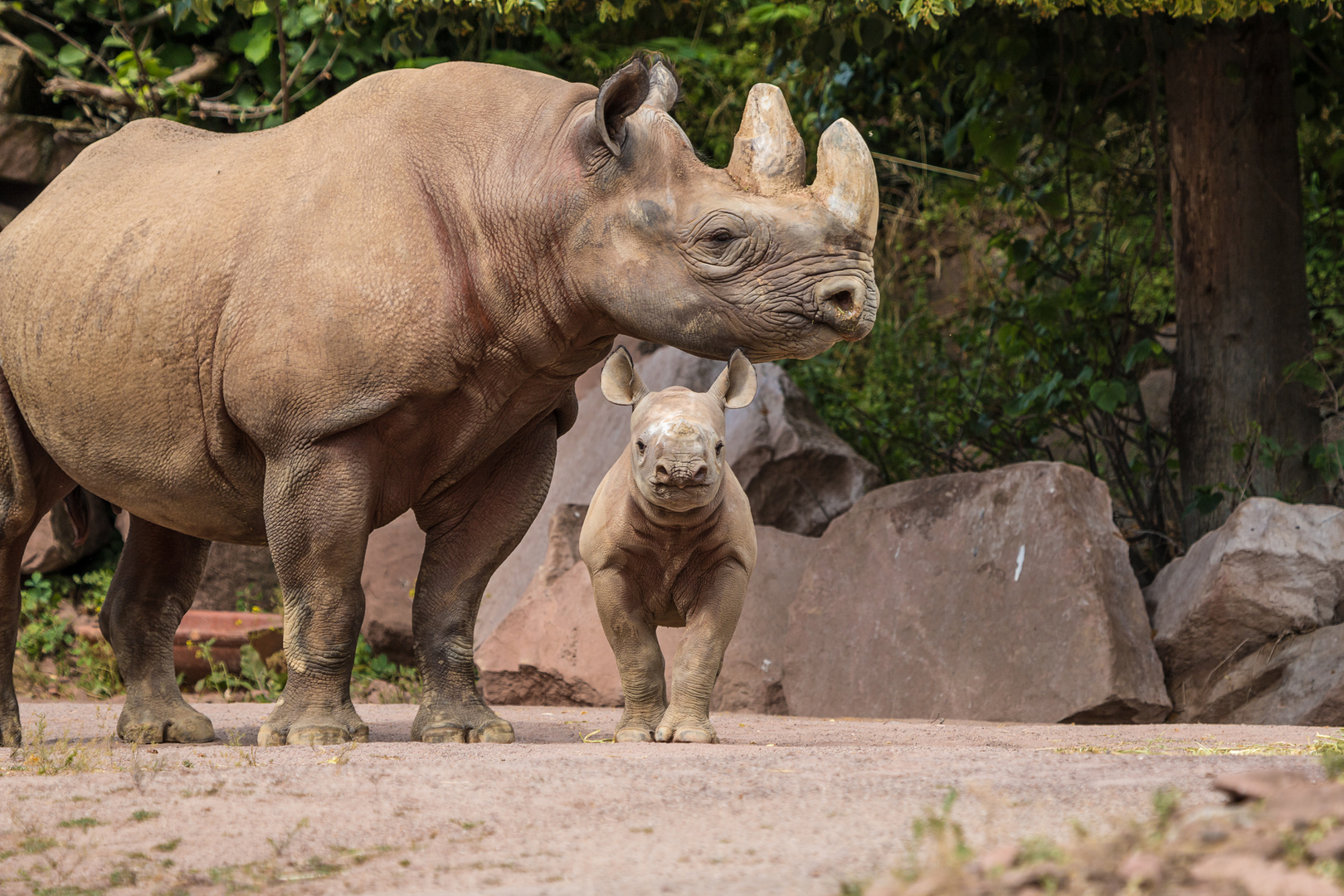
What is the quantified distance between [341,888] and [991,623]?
4626 mm

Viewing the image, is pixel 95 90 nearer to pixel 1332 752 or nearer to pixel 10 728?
pixel 10 728

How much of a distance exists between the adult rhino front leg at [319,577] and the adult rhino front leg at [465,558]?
36 centimetres

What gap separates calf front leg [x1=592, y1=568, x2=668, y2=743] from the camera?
15.5 ft

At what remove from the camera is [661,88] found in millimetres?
4508

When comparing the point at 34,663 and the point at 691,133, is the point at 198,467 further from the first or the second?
the point at 691,133

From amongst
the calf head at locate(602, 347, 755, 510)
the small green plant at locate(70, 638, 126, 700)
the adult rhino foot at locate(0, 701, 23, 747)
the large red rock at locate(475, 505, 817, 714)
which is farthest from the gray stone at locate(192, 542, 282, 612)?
the calf head at locate(602, 347, 755, 510)

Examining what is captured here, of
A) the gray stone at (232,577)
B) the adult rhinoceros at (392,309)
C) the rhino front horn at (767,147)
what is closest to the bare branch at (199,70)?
the gray stone at (232,577)

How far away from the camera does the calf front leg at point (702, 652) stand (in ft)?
14.9

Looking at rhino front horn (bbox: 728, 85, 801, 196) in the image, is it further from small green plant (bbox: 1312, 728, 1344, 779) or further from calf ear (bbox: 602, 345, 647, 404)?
small green plant (bbox: 1312, 728, 1344, 779)

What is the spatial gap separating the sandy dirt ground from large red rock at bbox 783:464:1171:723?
218cm

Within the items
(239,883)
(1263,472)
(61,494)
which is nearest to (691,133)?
(1263,472)

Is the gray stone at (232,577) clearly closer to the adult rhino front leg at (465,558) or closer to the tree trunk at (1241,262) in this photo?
the adult rhino front leg at (465,558)

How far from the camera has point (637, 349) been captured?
355 inches

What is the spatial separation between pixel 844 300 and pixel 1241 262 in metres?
4.31
